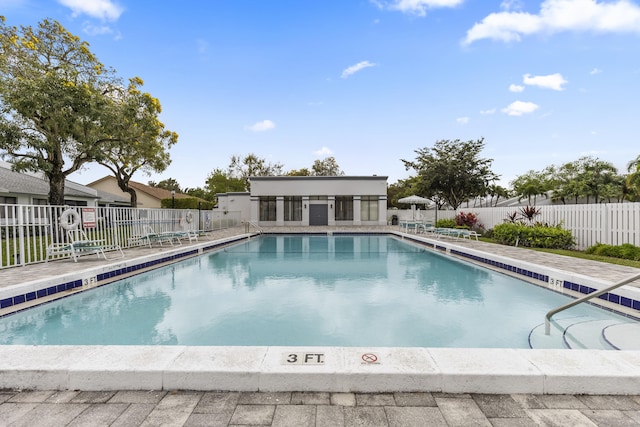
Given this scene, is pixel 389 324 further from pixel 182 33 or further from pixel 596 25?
pixel 182 33

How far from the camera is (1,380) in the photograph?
2291mm

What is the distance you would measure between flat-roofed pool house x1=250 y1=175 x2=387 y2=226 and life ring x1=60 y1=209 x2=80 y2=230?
18.0 metres

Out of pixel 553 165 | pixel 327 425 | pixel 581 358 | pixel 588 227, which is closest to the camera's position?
pixel 327 425

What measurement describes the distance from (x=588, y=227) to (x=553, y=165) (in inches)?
1886

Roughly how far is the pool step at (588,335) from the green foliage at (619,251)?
16.6 feet

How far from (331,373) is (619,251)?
957 cm

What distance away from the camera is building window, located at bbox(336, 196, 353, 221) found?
2664cm

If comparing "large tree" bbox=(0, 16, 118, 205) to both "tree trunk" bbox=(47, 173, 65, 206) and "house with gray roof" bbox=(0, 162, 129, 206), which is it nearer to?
"tree trunk" bbox=(47, 173, 65, 206)

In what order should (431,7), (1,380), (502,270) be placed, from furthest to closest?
1. (431,7)
2. (502,270)
3. (1,380)

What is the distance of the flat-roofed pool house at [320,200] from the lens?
26328 mm

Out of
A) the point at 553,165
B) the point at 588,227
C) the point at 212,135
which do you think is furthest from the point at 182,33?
the point at 553,165

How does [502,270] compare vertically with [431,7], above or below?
below

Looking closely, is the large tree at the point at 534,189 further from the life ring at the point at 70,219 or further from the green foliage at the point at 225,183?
the life ring at the point at 70,219

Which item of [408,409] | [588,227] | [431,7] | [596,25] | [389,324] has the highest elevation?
[431,7]
